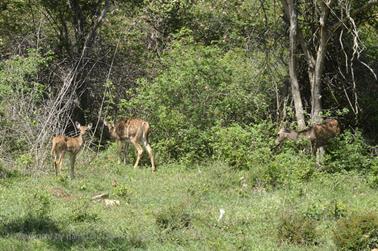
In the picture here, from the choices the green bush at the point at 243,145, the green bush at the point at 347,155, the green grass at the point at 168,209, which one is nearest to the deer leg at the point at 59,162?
the green grass at the point at 168,209

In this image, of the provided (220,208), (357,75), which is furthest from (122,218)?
(357,75)

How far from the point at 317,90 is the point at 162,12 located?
9479 millimetres

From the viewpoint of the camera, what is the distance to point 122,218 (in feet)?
38.9

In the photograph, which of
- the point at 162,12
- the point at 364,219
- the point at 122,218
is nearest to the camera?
the point at 364,219

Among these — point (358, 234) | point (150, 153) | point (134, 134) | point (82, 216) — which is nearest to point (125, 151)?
point (134, 134)

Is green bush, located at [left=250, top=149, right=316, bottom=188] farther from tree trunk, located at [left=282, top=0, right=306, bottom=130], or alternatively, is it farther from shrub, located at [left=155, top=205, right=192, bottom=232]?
shrub, located at [left=155, top=205, right=192, bottom=232]

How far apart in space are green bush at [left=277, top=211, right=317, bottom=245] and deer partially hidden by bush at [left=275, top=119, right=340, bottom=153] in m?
5.89

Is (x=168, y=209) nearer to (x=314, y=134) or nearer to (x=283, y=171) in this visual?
(x=283, y=171)

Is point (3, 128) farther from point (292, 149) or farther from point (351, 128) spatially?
point (351, 128)

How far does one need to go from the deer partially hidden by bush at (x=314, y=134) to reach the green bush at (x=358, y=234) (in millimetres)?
6353

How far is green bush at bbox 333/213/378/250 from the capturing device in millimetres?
9852

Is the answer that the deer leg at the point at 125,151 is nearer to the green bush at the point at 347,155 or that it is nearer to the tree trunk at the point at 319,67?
the tree trunk at the point at 319,67

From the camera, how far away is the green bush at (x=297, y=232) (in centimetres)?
1046

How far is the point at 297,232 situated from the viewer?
10.5 meters
